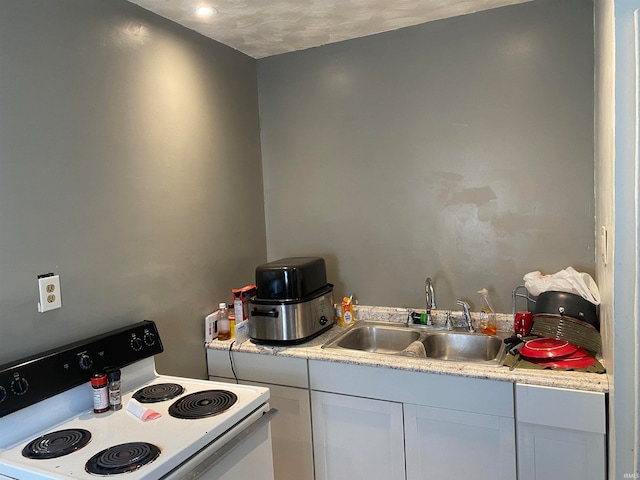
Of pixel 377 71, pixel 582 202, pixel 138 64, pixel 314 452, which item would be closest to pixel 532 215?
pixel 582 202

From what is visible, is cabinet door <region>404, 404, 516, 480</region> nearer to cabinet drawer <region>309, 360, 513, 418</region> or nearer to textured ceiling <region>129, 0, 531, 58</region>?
cabinet drawer <region>309, 360, 513, 418</region>

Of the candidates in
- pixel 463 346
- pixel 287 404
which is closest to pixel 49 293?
pixel 287 404

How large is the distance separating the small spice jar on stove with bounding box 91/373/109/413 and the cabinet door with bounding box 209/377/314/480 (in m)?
0.77

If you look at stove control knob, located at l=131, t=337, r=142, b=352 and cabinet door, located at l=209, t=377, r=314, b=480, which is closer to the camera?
stove control knob, located at l=131, t=337, r=142, b=352

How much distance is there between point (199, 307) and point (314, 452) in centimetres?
87

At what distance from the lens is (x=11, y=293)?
1.45 m

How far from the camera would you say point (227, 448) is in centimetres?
141

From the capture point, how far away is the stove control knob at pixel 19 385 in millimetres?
1360

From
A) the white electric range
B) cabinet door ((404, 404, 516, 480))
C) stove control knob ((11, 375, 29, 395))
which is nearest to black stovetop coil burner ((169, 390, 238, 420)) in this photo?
the white electric range

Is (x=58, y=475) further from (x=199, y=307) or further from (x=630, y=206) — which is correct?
(x=630, y=206)

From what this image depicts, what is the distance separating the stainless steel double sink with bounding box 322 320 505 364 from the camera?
2.13 m

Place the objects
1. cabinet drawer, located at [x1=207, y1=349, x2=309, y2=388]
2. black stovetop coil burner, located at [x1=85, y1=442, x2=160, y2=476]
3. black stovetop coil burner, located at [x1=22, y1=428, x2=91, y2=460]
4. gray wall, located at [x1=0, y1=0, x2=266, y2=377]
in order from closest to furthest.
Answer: black stovetop coil burner, located at [x1=85, y1=442, x2=160, y2=476] < black stovetop coil burner, located at [x1=22, y1=428, x2=91, y2=460] < gray wall, located at [x1=0, y1=0, x2=266, y2=377] < cabinet drawer, located at [x1=207, y1=349, x2=309, y2=388]

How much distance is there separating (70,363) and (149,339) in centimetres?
34

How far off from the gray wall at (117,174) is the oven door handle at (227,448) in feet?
2.23
